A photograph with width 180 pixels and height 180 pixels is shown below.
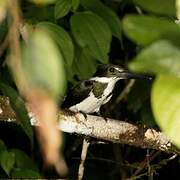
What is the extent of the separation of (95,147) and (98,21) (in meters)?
2.49

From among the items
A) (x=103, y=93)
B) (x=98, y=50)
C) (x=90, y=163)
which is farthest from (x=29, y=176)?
(x=90, y=163)

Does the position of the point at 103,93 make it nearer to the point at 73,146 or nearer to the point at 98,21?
the point at 73,146

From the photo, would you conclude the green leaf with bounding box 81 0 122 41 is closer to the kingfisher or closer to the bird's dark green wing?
the kingfisher

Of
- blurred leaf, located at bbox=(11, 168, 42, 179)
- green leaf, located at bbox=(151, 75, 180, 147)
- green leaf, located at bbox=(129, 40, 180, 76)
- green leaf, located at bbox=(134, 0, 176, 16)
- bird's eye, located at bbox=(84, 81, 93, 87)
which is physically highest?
bird's eye, located at bbox=(84, 81, 93, 87)

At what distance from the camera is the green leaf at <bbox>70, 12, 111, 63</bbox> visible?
251 centimetres

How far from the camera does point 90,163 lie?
4746mm

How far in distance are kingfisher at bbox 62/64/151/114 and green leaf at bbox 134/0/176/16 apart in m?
3.18

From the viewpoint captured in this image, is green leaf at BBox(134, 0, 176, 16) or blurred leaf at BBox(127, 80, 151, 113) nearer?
green leaf at BBox(134, 0, 176, 16)

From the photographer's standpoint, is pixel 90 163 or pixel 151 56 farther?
pixel 90 163

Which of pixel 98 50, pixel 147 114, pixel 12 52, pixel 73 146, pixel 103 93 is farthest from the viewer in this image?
pixel 73 146

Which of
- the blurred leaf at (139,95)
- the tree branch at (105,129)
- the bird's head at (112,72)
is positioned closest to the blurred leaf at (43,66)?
the tree branch at (105,129)

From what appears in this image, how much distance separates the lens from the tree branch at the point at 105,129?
249 cm

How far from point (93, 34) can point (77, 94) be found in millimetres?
1743

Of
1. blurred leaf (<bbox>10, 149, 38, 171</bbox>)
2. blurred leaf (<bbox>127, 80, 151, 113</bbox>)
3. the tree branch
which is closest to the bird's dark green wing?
blurred leaf (<bbox>127, 80, 151, 113</bbox>)
